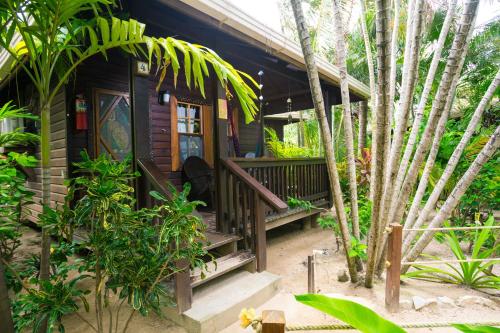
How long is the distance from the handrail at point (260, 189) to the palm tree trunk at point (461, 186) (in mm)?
1454

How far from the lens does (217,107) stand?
3.04m

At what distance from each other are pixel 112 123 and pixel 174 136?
1.05 m

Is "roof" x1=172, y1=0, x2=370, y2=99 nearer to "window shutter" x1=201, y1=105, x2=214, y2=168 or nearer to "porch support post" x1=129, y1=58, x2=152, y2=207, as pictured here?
"porch support post" x1=129, y1=58, x2=152, y2=207

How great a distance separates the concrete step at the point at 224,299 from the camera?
1.98 meters

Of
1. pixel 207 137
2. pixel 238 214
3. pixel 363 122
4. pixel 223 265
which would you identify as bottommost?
pixel 223 265

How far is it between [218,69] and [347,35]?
9.04 metres

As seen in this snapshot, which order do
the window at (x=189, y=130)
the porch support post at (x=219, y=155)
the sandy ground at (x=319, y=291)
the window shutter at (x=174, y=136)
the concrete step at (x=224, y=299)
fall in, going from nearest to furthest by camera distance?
1. the concrete step at (x=224, y=299)
2. the sandy ground at (x=319, y=291)
3. the porch support post at (x=219, y=155)
4. the window shutter at (x=174, y=136)
5. the window at (x=189, y=130)

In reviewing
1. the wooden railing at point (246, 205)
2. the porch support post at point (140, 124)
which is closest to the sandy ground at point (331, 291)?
the wooden railing at point (246, 205)

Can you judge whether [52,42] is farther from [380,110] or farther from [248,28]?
[380,110]

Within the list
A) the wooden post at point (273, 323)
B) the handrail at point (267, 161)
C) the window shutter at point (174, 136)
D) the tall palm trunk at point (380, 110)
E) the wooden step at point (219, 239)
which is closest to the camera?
the wooden post at point (273, 323)

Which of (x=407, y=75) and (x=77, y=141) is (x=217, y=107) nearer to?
(x=407, y=75)

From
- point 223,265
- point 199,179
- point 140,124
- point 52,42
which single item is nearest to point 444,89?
point 223,265

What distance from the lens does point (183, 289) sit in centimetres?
204

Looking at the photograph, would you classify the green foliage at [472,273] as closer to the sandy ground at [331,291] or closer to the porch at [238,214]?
the sandy ground at [331,291]
